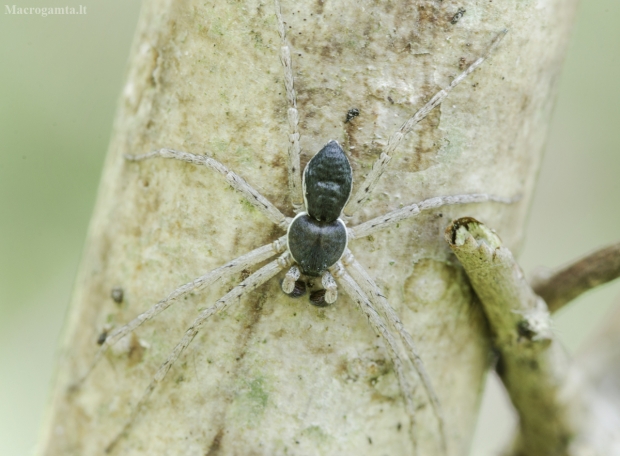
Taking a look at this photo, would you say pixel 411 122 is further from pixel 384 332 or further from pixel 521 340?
pixel 521 340

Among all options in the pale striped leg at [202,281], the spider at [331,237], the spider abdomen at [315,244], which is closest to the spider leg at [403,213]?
the spider at [331,237]

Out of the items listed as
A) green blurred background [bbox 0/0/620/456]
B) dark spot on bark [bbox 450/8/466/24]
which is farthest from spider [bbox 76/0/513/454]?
green blurred background [bbox 0/0/620/456]

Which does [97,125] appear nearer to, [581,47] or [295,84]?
[295,84]

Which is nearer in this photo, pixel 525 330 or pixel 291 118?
pixel 291 118

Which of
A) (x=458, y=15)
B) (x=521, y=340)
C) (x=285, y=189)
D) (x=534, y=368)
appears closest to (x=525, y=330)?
(x=521, y=340)

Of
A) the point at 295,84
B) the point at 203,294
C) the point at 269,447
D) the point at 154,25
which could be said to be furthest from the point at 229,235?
the point at 154,25

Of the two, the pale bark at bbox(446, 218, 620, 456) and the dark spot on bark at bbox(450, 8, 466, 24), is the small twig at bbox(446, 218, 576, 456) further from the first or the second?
the dark spot on bark at bbox(450, 8, 466, 24)
